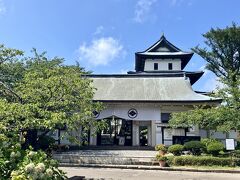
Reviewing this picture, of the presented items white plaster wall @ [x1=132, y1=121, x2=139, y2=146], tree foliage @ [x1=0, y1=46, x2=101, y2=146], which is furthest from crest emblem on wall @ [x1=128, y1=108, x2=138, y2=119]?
tree foliage @ [x1=0, y1=46, x2=101, y2=146]

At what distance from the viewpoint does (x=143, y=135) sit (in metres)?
30.4

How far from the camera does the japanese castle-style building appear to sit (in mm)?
26266

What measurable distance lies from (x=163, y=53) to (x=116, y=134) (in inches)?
622

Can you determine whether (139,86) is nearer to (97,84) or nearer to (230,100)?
(97,84)

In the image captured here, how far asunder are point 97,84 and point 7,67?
8.29 meters

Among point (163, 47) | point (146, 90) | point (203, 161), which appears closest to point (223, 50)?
point (163, 47)

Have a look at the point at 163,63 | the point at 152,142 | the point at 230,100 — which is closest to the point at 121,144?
the point at 152,142

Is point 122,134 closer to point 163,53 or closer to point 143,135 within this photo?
point 143,135

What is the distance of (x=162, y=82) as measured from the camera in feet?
99.5

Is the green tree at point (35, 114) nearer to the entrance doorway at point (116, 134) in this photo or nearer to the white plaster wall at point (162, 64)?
the entrance doorway at point (116, 134)

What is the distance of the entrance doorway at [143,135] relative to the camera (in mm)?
28852

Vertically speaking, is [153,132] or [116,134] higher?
[153,132]

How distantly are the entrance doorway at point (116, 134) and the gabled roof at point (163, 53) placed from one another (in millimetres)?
13731

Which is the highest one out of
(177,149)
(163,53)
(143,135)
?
(163,53)
